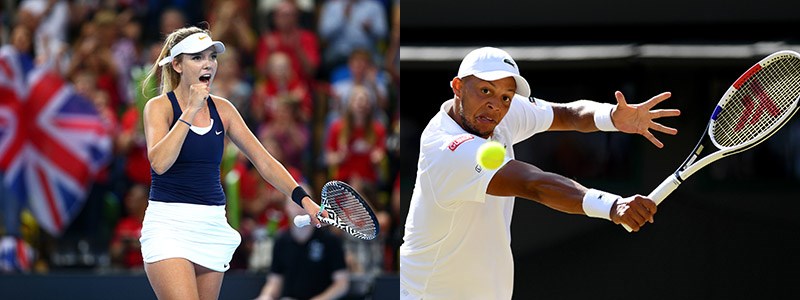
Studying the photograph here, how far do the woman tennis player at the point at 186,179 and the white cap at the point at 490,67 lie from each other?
97 centimetres

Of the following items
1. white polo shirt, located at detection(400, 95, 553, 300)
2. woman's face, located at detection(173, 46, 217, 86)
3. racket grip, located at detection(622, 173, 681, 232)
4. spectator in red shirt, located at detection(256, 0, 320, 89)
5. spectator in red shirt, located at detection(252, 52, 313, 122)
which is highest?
spectator in red shirt, located at detection(256, 0, 320, 89)

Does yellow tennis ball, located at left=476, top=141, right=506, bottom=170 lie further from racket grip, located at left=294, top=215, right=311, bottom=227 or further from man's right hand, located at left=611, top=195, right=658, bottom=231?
racket grip, located at left=294, top=215, right=311, bottom=227

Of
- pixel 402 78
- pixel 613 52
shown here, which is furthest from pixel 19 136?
pixel 613 52

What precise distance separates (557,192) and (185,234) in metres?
1.60

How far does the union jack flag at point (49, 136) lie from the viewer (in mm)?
9977

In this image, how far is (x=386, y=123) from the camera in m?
9.01

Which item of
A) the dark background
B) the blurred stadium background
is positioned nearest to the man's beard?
the dark background

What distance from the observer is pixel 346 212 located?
4.89m

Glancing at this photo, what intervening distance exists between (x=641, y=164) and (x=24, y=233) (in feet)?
19.0

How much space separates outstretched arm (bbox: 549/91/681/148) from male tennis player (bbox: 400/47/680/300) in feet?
0.04

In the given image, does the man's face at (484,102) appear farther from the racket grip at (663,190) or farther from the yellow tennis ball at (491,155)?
the racket grip at (663,190)

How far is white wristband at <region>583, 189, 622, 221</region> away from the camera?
12.4 feet

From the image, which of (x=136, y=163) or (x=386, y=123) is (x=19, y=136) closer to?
(x=136, y=163)

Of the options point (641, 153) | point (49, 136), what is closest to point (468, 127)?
point (641, 153)
